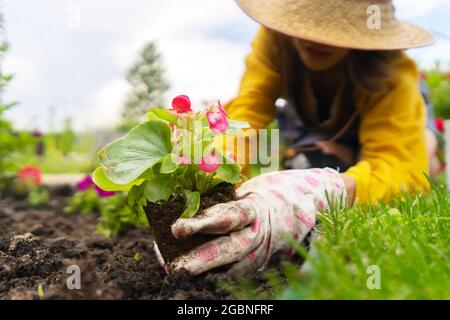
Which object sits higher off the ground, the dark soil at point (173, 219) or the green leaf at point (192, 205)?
the green leaf at point (192, 205)

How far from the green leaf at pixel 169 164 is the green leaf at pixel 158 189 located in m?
0.07

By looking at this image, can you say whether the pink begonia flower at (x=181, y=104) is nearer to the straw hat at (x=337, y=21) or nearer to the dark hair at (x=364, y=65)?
the straw hat at (x=337, y=21)

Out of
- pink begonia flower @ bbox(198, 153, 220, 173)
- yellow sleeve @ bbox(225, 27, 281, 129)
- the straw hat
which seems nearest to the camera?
pink begonia flower @ bbox(198, 153, 220, 173)

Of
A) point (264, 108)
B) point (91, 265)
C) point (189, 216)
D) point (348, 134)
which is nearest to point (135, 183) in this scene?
point (189, 216)

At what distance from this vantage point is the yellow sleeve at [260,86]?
10.1ft

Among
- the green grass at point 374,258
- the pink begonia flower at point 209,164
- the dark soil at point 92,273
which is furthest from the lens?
the pink begonia flower at point 209,164

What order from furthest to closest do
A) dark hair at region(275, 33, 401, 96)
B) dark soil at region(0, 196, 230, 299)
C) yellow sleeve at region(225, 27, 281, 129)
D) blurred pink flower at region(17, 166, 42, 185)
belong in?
blurred pink flower at region(17, 166, 42, 185) → yellow sleeve at region(225, 27, 281, 129) → dark hair at region(275, 33, 401, 96) → dark soil at region(0, 196, 230, 299)

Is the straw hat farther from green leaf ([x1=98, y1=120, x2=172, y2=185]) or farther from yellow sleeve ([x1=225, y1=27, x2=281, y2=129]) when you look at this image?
green leaf ([x1=98, y1=120, x2=172, y2=185])

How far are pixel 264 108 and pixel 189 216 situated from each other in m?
1.49

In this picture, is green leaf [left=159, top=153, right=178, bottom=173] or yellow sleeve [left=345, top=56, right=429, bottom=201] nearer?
green leaf [left=159, top=153, right=178, bottom=173]

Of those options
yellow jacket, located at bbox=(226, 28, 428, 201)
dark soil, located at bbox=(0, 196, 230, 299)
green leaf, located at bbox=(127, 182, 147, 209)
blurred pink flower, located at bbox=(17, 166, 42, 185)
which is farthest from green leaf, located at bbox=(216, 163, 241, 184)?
blurred pink flower, located at bbox=(17, 166, 42, 185)

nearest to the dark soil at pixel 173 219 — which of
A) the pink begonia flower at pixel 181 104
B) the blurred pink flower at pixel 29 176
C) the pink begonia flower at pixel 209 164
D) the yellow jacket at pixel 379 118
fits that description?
the pink begonia flower at pixel 209 164

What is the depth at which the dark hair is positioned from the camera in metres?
2.88

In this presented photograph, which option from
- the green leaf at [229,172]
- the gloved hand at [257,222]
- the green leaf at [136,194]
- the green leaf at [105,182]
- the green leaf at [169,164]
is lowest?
the gloved hand at [257,222]
